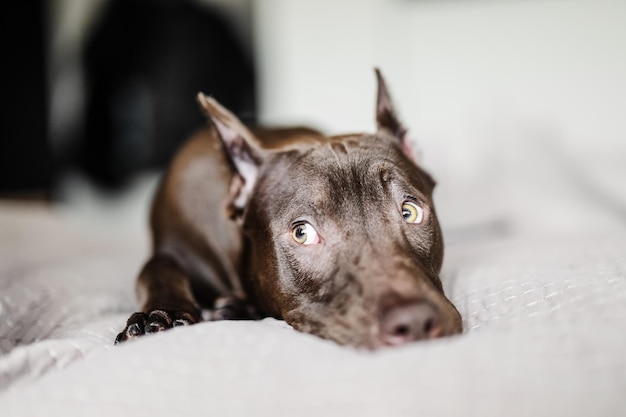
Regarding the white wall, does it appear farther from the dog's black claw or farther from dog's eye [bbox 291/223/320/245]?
the dog's black claw

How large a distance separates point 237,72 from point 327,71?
969mm

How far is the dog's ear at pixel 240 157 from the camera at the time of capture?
7.04 feet

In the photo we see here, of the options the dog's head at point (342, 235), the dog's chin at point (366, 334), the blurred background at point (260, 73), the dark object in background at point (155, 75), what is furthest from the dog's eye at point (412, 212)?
the dark object in background at point (155, 75)

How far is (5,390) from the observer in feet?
4.11

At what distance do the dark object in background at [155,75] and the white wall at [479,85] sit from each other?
1.38 feet

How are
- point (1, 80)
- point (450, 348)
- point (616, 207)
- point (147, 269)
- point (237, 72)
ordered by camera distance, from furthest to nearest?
1. point (237, 72)
2. point (1, 80)
3. point (616, 207)
4. point (147, 269)
5. point (450, 348)

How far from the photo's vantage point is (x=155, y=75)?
20.6 feet

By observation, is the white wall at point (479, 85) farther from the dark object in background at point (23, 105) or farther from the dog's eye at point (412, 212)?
the dark object in background at point (23, 105)

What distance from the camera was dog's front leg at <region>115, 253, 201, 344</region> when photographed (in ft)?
5.42

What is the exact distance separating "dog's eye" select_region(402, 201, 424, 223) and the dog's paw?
71 cm

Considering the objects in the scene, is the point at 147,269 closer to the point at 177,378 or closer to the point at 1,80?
the point at 177,378

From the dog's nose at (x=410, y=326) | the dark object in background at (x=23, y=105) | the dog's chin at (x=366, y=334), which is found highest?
the dog's nose at (x=410, y=326)

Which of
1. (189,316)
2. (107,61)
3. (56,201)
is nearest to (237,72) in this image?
(107,61)

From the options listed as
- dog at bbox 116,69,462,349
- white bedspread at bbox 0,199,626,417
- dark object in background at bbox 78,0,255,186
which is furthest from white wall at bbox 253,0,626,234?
white bedspread at bbox 0,199,626,417
